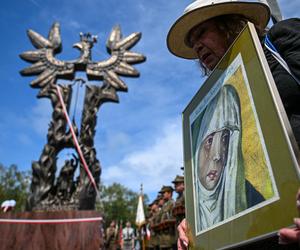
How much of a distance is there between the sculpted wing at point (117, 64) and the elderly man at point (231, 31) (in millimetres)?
7582

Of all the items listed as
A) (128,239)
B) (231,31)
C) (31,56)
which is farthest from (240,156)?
(128,239)

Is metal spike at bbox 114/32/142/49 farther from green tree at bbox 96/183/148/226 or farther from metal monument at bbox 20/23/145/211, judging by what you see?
green tree at bbox 96/183/148/226

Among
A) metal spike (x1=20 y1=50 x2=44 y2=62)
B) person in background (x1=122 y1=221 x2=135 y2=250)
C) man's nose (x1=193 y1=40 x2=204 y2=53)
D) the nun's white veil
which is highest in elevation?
metal spike (x1=20 y1=50 x2=44 y2=62)

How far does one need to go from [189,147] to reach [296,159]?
0.44 meters

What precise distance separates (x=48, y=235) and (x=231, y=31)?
3434 mm

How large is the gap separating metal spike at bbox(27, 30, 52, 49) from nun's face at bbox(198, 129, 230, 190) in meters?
9.70

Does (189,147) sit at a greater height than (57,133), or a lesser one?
lesser

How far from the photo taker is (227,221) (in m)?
0.58

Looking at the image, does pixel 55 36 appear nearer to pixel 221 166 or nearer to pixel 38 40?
pixel 38 40

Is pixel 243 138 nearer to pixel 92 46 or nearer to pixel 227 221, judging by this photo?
pixel 227 221

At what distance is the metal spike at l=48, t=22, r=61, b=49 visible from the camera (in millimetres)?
9562

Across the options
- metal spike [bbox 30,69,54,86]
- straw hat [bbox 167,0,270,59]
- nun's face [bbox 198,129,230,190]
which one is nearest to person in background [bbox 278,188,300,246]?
nun's face [bbox 198,129,230,190]

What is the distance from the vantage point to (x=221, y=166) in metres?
0.64

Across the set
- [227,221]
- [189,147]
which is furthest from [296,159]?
[189,147]
